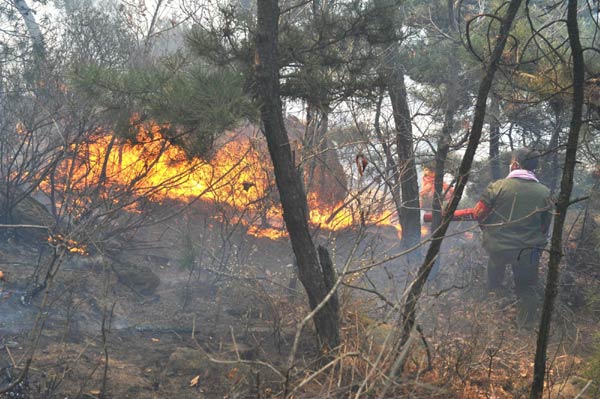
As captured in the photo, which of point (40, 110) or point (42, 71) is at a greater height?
point (42, 71)

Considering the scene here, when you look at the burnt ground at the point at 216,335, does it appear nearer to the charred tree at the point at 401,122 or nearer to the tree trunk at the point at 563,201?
the tree trunk at the point at 563,201

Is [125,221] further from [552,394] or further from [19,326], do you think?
[552,394]

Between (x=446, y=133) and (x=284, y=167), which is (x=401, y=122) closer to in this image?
(x=446, y=133)

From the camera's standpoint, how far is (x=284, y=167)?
4684mm

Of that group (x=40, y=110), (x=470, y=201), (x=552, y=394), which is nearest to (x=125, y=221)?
(x=40, y=110)

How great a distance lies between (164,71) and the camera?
481cm

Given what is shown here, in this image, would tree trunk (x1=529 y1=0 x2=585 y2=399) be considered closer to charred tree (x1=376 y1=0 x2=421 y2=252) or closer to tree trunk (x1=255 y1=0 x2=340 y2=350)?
tree trunk (x1=255 y1=0 x2=340 y2=350)

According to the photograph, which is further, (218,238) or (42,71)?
(218,238)

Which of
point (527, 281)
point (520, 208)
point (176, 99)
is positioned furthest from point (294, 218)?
point (527, 281)

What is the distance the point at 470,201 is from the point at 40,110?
35.1ft

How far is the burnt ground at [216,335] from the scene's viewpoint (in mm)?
4199

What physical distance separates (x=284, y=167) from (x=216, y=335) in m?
2.75

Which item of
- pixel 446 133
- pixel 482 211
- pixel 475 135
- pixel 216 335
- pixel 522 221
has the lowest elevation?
pixel 216 335

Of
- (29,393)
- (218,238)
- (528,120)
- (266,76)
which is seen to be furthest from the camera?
(218,238)
